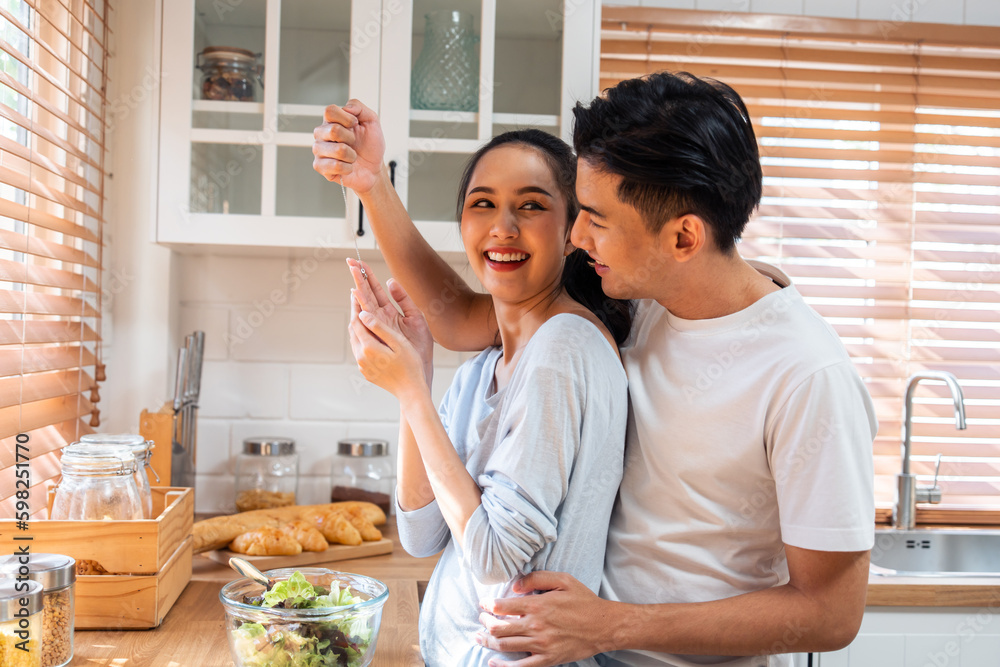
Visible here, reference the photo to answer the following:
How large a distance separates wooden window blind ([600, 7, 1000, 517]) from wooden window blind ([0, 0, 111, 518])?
51.7 inches

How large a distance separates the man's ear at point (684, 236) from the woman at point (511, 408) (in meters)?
0.15

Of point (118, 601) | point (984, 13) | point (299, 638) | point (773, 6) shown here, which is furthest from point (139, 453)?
point (984, 13)

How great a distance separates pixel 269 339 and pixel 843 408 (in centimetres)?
151

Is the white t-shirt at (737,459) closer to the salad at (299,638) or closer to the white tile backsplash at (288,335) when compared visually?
→ the salad at (299,638)

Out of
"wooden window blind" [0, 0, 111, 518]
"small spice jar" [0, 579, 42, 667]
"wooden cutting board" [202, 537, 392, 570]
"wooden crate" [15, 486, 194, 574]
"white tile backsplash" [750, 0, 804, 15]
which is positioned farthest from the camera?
"white tile backsplash" [750, 0, 804, 15]

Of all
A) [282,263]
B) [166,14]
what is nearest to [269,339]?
[282,263]

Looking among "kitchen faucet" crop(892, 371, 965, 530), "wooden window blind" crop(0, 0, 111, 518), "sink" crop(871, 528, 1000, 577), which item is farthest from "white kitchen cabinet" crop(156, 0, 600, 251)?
"sink" crop(871, 528, 1000, 577)

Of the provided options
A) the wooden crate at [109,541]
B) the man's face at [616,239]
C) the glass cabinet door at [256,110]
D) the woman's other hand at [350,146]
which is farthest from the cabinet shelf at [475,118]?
the wooden crate at [109,541]

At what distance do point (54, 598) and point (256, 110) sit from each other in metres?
1.10

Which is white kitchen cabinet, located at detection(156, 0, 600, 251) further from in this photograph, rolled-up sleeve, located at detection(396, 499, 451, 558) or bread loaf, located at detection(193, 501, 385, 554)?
rolled-up sleeve, located at detection(396, 499, 451, 558)

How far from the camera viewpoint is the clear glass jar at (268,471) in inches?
75.4

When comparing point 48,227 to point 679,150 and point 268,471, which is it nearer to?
point 268,471

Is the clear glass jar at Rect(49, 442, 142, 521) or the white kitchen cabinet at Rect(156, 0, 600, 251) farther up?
the white kitchen cabinet at Rect(156, 0, 600, 251)

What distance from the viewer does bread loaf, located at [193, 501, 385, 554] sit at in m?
1.59
